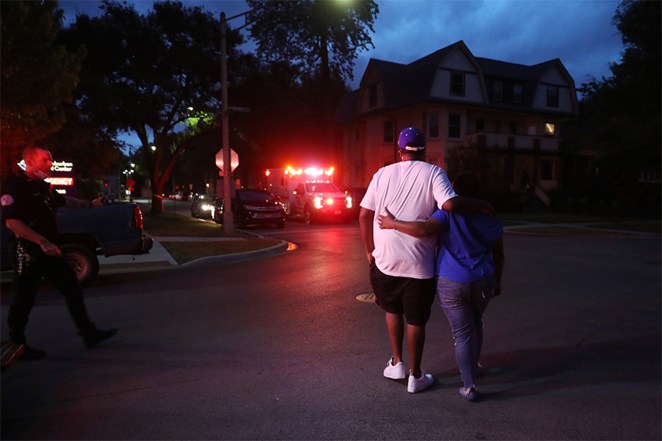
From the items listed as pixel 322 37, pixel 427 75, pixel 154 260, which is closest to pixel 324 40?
pixel 322 37

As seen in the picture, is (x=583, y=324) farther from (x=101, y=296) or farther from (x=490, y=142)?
(x=490, y=142)

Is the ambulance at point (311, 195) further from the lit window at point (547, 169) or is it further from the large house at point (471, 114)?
the lit window at point (547, 169)

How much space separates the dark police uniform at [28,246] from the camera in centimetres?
448

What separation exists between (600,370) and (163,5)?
28854 mm

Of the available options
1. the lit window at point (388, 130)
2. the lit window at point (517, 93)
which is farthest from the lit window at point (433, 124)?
the lit window at point (517, 93)

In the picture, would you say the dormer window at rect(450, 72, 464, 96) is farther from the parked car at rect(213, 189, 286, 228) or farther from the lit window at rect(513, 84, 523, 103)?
the parked car at rect(213, 189, 286, 228)

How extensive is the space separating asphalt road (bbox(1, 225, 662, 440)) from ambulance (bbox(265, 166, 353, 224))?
536 inches

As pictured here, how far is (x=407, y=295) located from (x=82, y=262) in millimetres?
6271

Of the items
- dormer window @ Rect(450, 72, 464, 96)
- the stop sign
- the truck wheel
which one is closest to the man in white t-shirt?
the truck wheel

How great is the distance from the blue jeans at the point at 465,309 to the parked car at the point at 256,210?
671 inches

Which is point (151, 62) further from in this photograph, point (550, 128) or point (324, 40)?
point (550, 128)

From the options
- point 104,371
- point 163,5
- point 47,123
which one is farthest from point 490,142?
point 104,371

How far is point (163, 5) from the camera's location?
27.2 metres

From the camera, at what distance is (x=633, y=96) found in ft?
84.4
